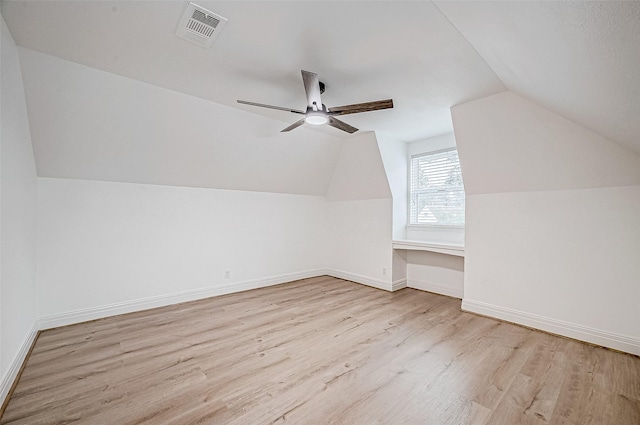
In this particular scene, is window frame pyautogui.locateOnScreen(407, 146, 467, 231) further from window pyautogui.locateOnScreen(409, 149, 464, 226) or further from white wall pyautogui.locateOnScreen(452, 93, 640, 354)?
white wall pyautogui.locateOnScreen(452, 93, 640, 354)

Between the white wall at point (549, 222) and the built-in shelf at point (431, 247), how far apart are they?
0.17m

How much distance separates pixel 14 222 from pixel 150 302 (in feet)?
6.04

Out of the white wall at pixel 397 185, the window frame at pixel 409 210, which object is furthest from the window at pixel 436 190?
the white wall at pixel 397 185

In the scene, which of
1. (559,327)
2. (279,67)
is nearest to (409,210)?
(559,327)

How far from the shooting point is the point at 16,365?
209cm

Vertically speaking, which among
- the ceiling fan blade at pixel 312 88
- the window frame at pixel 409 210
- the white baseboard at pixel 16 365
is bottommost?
the white baseboard at pixel 16 365

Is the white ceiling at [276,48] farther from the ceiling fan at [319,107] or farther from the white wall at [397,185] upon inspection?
the white wall at [397,185]

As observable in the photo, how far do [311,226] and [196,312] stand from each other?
2.61 metres

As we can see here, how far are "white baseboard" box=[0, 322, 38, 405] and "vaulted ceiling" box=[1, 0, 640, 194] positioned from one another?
5.49 ft

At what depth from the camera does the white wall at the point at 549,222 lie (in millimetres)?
2553

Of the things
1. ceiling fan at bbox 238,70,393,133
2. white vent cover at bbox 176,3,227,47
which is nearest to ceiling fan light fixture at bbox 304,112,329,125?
ceiling fan at bbox 238,70,393,133

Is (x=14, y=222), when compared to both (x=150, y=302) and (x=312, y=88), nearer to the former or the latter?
(x=150, y=302)

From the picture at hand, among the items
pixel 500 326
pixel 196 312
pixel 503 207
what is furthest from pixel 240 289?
pixel 503 207

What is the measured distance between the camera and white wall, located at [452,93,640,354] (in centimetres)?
255
